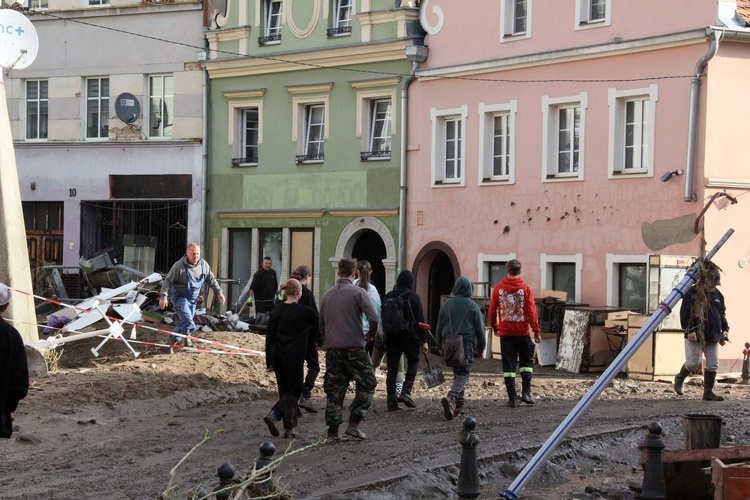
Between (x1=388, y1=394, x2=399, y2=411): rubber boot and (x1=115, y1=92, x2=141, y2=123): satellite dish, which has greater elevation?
(x1=115, y1=92, x2=141, y2=123): satellite dish

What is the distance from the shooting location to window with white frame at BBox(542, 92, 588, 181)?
2753 centimetres

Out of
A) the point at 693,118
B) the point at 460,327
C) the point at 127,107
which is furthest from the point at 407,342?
the point at 127,107

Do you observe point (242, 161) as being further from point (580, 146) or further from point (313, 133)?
point (580, 146)

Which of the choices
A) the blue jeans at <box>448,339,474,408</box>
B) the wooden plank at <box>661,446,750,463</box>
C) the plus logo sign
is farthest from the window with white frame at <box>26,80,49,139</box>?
the wooden plank at <box>661,446,750,463</box>

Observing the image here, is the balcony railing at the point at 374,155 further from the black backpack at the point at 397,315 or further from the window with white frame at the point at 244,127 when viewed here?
the black backpack at the point at 397,315

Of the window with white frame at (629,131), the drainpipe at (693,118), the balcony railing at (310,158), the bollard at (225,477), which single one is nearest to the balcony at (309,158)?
the balcony railing at (310,158)

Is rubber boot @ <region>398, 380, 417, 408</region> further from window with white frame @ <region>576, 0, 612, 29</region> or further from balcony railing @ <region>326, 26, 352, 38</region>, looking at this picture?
balcony railing @ <region>326, 26, 352, 38</region>

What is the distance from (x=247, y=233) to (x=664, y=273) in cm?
1318

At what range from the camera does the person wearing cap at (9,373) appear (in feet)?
33.8

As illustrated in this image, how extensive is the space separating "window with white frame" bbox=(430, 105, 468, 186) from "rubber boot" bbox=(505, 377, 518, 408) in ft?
41.3

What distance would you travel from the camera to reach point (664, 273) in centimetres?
2453

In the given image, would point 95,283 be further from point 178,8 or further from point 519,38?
point 519,38

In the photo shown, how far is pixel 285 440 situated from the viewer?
14516 mm

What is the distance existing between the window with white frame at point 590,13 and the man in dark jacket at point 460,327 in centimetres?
1173
